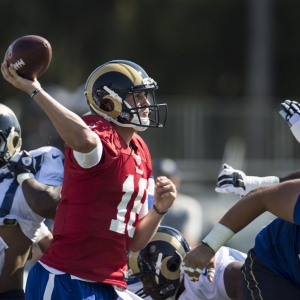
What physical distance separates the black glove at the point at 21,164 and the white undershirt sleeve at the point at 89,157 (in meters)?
0.94

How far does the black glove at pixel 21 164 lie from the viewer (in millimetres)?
4578

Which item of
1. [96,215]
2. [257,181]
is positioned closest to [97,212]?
[96,215]

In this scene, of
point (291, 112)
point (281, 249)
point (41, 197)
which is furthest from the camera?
point (41, 197)

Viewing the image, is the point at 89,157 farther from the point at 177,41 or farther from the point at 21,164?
the point at 177,41

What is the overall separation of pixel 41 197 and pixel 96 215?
Result: 702 mm

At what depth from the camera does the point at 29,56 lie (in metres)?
3.78

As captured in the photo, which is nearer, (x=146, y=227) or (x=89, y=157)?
(x=89, y=157)

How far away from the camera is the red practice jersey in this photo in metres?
3.82

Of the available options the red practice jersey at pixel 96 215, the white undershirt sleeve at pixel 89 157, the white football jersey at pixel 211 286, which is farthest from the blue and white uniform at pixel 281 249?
the white undershirt sleeve at pixel 89 157

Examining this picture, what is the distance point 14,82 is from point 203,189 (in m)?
8.83

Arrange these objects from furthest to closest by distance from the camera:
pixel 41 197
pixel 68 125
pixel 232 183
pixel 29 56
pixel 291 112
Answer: pixel 232 183 < pixel 41 197 < pixel 291 112 < pixel 29 56 < pixel 68 125

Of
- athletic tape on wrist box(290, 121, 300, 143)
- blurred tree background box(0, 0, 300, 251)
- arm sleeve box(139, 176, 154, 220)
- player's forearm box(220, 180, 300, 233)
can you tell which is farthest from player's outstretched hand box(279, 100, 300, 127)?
blurred tree background box(0, 0, 300, 251)

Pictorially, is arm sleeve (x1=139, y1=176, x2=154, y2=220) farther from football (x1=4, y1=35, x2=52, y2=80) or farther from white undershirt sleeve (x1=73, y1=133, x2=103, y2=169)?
football (x1=4, y1=35, x2=52, y2=80)

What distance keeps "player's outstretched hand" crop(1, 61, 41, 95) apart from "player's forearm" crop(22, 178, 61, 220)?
0.93 metres
